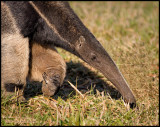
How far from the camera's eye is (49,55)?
13.3 feet

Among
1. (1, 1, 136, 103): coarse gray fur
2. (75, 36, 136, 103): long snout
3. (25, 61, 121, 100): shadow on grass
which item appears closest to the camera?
(1, 1, 136, 103): coarse gray fur

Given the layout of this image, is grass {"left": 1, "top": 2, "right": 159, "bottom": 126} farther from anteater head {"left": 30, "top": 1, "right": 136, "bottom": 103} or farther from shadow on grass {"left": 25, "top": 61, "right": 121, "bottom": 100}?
anteater head {"left": 30, "top": 1, "right": 136, "bottom": 103}

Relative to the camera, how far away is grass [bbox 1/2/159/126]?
3225 millimetres

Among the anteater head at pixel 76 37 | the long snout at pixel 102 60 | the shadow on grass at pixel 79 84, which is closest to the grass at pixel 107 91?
the shadow on grass at pixel 79 84

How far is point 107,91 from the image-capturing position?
14.9 feet

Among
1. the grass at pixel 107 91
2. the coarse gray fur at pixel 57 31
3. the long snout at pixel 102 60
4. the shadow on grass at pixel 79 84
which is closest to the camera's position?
the grass at pixel 107 91

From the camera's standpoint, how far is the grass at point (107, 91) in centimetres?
322

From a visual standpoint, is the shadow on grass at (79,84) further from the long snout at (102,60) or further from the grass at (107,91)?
the long snout at (102,60)

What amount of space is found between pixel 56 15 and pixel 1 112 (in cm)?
133

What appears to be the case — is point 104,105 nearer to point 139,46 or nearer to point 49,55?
point 49,55

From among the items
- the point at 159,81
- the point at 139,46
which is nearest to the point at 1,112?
the point at 159,81

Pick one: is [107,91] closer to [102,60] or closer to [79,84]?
[79,84]

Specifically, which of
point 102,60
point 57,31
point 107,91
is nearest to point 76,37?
point 57,31

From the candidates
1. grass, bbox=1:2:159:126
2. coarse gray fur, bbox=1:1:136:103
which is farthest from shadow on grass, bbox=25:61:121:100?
coarse gray fur, bbox=1:1:136:103
